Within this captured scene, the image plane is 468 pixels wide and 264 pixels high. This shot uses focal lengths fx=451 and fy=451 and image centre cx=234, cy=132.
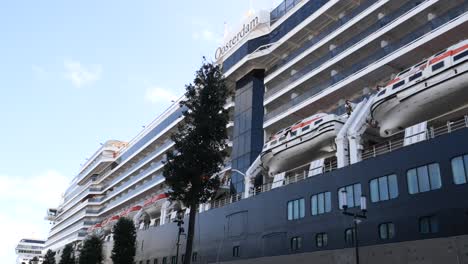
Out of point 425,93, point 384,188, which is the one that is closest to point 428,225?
point 384,188

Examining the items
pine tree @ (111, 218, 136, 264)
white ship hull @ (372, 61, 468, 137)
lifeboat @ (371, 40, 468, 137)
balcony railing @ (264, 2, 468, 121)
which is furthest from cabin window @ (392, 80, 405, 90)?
pine tree @ (111, 218, 136, 264)

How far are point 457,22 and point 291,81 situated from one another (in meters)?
14.8

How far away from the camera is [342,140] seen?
2744 cm

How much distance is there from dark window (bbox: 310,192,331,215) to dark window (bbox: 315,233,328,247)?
1308mm

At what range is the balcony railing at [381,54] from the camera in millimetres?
25312

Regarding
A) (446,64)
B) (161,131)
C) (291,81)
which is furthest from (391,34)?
(161,131)

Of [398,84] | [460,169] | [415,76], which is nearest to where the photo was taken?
[460,169]

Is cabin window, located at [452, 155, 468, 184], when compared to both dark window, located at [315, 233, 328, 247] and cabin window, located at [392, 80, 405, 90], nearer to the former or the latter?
cabin window, located at [392, 80, 405, 90]

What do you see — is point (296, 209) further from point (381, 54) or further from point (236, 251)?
point (381, 54)

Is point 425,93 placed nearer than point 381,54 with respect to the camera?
Yes

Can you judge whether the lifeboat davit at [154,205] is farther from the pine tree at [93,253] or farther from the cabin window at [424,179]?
the cabin window at [424,179]

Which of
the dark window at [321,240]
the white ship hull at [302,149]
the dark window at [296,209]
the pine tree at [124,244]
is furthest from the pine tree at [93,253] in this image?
the dark window at [321,240]

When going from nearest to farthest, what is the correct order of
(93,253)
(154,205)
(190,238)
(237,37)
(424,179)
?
(424,179), (190,238), (237,37), (154,205), (93,253)

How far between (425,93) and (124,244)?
3500 centimetres
